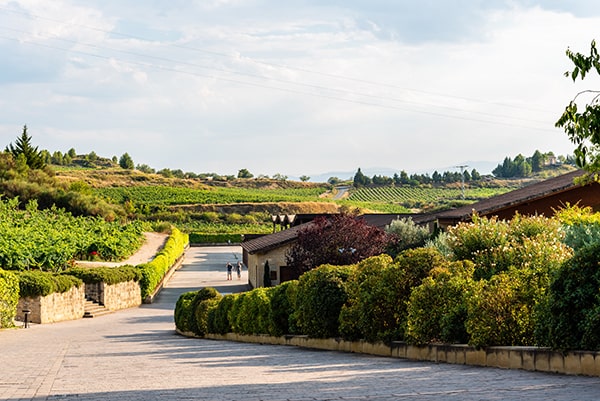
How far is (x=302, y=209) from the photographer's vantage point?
12825 centimetres

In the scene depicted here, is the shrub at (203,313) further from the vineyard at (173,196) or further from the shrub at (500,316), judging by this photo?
the vineyard at (173,196)

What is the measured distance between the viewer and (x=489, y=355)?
1139cm

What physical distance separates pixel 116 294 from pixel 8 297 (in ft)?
45.8

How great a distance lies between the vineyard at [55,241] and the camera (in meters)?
40.9

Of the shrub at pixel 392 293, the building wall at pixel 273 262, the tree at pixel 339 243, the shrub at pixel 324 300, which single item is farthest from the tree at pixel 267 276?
the shrub at pixel 392 293

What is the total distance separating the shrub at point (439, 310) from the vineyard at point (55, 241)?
30.1 metres

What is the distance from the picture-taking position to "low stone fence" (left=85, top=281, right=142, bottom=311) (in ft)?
136

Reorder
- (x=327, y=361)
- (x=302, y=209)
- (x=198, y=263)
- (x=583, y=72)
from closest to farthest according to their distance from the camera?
1. (x=583, y=72)
2. (x=327, y=361)
3. (x=198, y=263)
4. (x=302, y=209)

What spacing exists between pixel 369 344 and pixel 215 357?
283 centimetres

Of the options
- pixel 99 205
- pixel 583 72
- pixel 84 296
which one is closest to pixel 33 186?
pixel 99 205

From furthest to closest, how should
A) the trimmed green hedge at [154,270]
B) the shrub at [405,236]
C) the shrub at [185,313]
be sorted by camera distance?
the trimmed green hedge at [154,270] < the shrub at [405,236] < the shrub at [185,313]

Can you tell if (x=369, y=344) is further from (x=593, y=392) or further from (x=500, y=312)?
(x=593, y=392)

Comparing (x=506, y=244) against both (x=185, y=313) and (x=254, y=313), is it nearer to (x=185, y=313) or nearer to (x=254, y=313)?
(x=254, y=313)

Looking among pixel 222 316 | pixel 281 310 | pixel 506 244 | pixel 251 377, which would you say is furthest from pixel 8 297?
pixel 251 377
